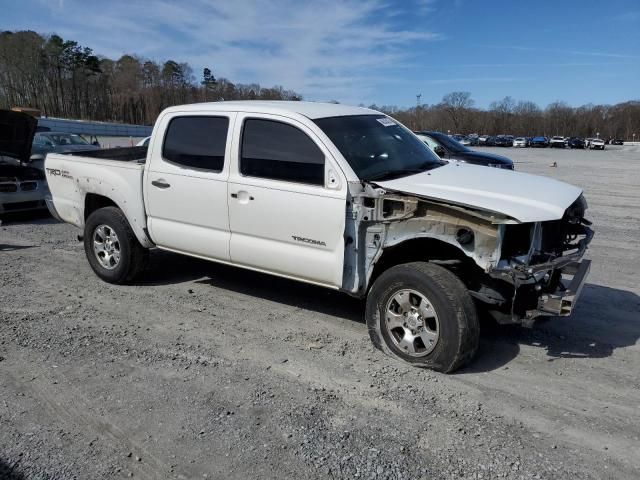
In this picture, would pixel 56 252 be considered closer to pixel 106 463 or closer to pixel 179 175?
pixel 179 175

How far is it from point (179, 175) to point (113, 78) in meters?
120

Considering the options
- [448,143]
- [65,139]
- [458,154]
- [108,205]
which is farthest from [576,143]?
[108,205]

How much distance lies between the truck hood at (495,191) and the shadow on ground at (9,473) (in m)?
3.06

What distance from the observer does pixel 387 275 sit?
414 centimetres

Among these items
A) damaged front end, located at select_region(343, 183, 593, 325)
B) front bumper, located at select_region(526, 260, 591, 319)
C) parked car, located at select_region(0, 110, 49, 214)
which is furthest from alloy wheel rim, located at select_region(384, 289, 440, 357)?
parked car, located at select_region(0, 110, 49, 214)

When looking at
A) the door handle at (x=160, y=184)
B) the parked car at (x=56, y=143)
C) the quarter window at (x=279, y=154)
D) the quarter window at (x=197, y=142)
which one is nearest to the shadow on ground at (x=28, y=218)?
the parked car at (x=56, y=143)

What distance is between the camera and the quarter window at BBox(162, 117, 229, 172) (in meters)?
5.08

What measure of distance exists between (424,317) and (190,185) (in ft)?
8.74

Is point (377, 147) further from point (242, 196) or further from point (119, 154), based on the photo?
point (119, 154)

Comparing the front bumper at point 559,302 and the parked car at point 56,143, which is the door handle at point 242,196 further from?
the parked car at point 56,143

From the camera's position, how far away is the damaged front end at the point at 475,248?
12.3 feet

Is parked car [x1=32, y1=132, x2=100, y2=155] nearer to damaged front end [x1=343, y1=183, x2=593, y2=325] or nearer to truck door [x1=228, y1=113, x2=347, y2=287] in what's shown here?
truck door [x1=228, y1=113, x2=347, y2=287]

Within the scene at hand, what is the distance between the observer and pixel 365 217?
13.8 ft

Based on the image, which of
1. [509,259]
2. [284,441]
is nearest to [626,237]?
[509,259]
